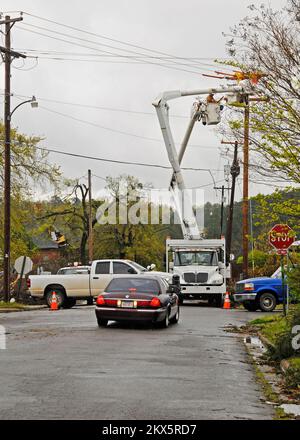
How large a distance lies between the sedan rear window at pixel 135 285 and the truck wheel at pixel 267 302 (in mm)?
10627

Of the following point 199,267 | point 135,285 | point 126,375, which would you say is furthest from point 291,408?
point 199,267

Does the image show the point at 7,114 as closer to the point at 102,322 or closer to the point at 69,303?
the point at 69,303

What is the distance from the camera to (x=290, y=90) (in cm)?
1546

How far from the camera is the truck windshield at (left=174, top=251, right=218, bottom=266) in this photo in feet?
115

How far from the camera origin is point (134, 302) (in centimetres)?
1970

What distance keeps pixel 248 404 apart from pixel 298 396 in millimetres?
977

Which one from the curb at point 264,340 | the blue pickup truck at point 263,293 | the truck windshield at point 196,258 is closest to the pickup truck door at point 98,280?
the truck windshield at point 196,258

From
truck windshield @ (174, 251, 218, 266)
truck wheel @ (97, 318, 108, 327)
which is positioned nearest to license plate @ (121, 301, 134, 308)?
truck wheel @ (97, 318, 108, 327)

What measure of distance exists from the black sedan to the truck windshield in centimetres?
1434

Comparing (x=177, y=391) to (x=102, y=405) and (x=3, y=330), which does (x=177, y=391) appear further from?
(x=3, y=330)

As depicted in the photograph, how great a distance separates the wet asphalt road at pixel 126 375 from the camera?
29.7 ft

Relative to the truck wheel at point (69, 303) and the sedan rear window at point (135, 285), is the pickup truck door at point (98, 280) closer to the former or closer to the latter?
the truck wheel at point (69, 303)

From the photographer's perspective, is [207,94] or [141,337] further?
[207,94]

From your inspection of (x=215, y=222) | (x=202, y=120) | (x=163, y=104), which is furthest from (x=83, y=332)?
(x=215, y=222)
